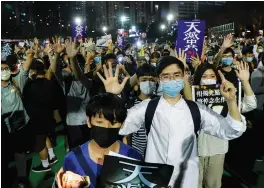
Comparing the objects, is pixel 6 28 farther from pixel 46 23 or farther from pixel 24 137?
pixel 24 137

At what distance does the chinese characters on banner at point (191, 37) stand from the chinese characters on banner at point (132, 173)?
361 cm

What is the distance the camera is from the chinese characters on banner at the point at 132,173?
6.14 ft

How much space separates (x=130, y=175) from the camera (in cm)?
Result: 189

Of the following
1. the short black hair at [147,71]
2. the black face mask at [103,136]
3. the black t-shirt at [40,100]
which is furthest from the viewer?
the black t-shirt at [40,100]

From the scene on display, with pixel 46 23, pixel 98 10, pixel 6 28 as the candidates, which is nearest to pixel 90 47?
pixel 6 28

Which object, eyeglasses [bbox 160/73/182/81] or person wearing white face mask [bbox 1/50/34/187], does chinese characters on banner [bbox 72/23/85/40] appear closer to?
person wearing white face mask [bbox 1/50/34/187]

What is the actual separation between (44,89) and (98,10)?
113158 mm

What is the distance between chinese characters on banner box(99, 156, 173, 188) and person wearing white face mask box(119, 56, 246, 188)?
0.69m

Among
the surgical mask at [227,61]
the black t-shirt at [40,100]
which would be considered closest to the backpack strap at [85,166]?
the black t-shirt at [40,100]

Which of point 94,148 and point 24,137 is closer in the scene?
point 94,148

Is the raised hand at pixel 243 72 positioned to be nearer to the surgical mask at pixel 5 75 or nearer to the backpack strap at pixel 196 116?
the backpack strap at pixel 196 116

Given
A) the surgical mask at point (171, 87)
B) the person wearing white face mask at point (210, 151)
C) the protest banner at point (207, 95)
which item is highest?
the surgical mask at point (171, 87)

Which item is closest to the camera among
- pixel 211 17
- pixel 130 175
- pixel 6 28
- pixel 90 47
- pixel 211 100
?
pixel 130 175

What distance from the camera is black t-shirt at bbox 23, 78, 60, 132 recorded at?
5.35 metres
